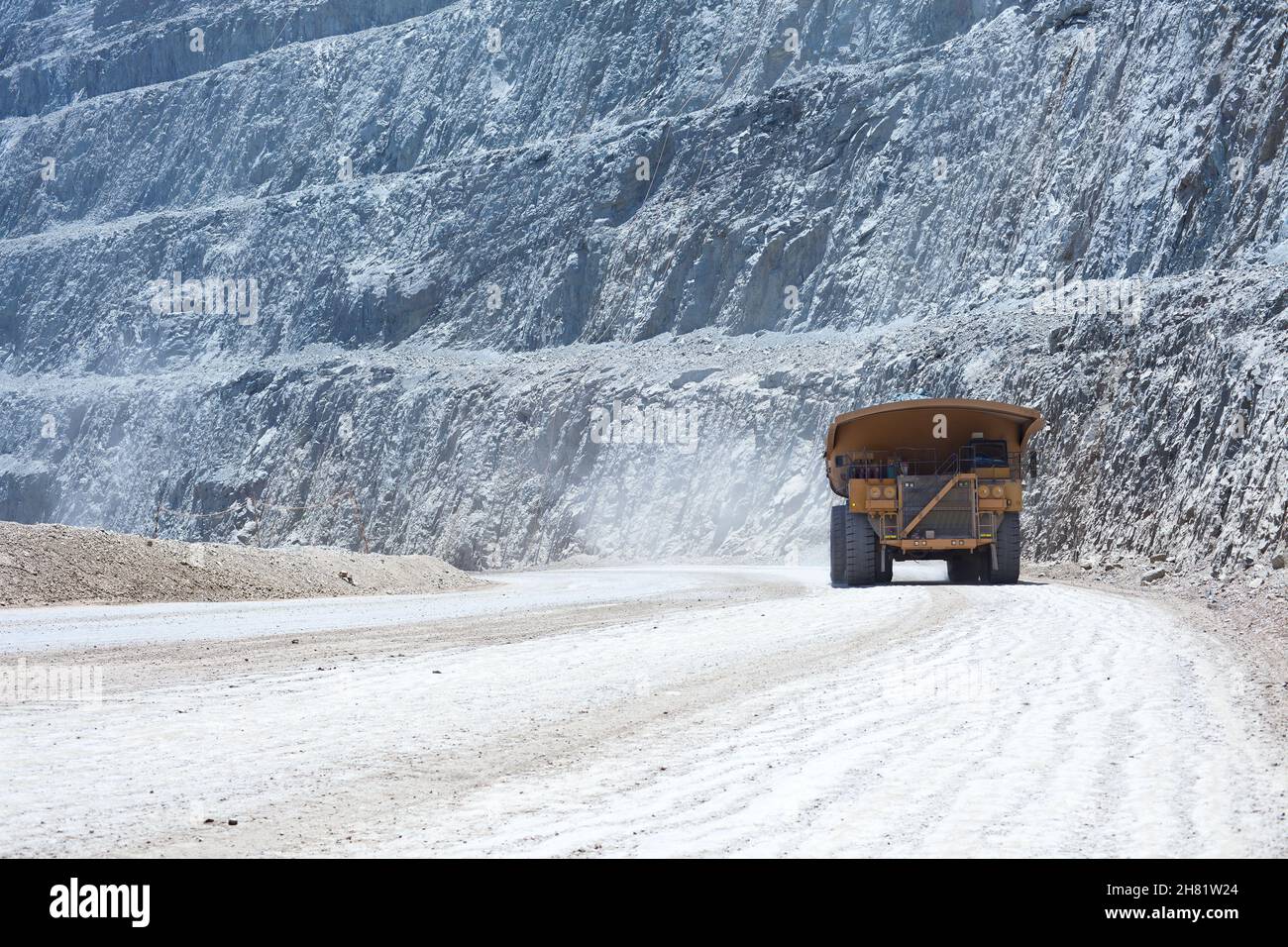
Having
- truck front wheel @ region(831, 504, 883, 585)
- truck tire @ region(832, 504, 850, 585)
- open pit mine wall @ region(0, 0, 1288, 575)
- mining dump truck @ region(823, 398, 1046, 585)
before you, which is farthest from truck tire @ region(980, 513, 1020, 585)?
open pit mine wall @ region(0, 0, 1288, 575)

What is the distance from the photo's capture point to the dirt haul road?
4.97 metres

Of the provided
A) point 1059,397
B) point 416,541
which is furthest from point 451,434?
point 1059,397

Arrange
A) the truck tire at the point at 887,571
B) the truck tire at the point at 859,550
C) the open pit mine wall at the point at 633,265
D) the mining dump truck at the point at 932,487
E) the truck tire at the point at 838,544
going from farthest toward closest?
the open pit mine wall at the point at 633,265, the truck tire at the point at 838,544, the truck tire at the point at 887,571, the truck tire at the point at 859,550, the mining dump truck at the point at 932,487

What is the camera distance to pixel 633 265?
57.3 m

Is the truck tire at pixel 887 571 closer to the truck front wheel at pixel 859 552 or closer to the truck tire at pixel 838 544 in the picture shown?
the truck front wheel at pixel 859 552

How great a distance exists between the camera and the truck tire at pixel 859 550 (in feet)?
76.5

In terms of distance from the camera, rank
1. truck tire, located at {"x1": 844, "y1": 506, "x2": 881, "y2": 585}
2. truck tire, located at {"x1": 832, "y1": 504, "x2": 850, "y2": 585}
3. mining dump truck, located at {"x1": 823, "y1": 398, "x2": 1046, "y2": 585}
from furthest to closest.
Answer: truck tire, located at {"x1": 832, "y1": 504, "x2": 850, "y2": 585} → truck tire, located at {"x1": 844, "y1": 506, "x2": 881, "y2": 585} → mining dump truck, located at {"x1": 823, "y1": 398, "x2": 1046, "y2": 585}

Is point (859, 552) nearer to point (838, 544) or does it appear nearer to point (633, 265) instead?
point (838, 544)

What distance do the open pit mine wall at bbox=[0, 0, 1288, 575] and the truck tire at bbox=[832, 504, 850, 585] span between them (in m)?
6.54

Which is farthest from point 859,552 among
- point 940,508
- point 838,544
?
point 940,508

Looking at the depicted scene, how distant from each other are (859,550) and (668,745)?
16695mm

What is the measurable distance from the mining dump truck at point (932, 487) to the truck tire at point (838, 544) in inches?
0.8

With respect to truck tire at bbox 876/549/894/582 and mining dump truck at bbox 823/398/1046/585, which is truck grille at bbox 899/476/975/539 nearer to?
mining dump truck at bbox 823/398/1046/585

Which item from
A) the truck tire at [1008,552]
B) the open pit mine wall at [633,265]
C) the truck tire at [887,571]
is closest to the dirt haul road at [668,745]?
the truck tire at [1008,552]
